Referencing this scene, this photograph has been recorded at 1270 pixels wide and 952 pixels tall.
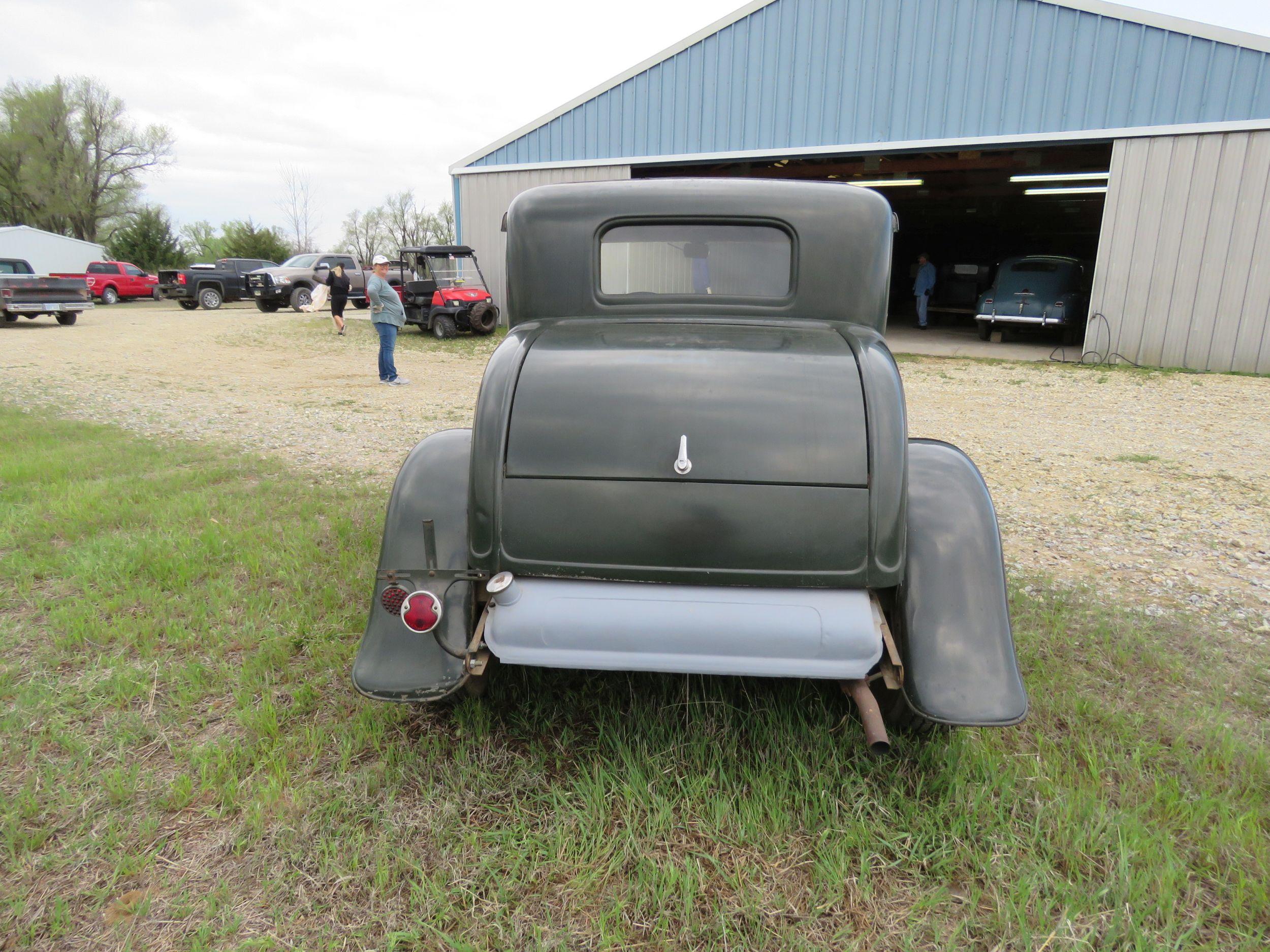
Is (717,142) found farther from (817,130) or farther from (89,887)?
(89,887)

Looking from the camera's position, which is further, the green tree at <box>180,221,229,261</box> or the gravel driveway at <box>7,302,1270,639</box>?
the green tree at <box>180,221,229,261</box>

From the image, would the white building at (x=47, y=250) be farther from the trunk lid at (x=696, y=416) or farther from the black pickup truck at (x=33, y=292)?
the trunk lid at (x=696, y=416)

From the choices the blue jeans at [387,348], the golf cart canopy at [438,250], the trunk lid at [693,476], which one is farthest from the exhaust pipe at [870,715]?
the golf cart canopy at [438,250]

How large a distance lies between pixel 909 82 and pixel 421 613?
13.9 metres

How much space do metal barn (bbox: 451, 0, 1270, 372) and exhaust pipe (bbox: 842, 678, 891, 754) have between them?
43.2ft

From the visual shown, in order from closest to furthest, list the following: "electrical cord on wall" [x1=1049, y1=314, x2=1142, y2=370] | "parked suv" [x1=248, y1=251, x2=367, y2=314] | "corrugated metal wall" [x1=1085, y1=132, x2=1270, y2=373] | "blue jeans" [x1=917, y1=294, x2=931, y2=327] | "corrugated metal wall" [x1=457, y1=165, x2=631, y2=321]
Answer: "corrugated metal wall" [x1=1085, y1=132, x2=1270, y2=373]
"electrical cord on wall" [x1=1049, y1=314, x2=1142, y2=370]
"corrugated metal wall" [x1=457, y1=165, x2=631, y2=321]
"blue jeans" [x1=917, y1=294, x2=931, y2=327]
"parked suv" [x1=248, y1=251, x2=367, y2=314]

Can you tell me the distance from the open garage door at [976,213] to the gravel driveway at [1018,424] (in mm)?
4036

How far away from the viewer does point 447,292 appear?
1625 centimetres

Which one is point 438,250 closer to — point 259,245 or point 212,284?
point 212,284

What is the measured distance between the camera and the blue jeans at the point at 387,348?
10.6 meters

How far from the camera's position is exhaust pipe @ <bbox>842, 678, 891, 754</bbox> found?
79.4 inches

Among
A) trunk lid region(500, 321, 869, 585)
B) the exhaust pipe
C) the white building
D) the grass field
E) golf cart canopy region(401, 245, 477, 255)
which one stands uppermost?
the white building

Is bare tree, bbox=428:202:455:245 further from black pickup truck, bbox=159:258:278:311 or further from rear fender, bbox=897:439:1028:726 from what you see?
rear fender, bbox=897:439:1028:726

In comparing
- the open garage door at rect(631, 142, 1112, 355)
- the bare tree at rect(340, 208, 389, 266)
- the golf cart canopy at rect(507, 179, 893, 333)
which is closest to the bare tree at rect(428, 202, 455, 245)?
the bare tree at rect(340, 208, 389, 266)
